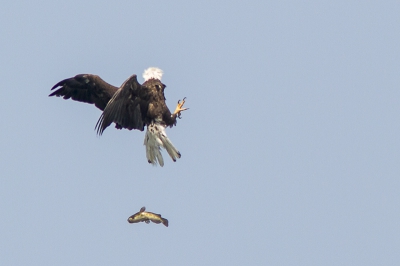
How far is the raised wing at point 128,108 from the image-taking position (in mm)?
13628

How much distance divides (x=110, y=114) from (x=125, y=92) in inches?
21.4

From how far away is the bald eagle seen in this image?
14.5 metres

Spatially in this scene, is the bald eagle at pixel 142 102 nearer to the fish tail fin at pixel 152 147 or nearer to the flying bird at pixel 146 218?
the fish tail fin at pixel 152 147

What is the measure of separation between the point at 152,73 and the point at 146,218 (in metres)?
3.30

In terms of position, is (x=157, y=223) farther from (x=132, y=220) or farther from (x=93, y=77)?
(x=93, y=77)

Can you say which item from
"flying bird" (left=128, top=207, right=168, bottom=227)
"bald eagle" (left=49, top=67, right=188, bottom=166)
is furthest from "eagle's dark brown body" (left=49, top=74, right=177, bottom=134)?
"flying bird" (left=128, top=207, right=168, bottom=227)

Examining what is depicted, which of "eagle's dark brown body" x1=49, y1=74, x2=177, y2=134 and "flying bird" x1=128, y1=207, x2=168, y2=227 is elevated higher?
"eagle's dark brown body" x1=49, y1=74, x2=177, y2=134

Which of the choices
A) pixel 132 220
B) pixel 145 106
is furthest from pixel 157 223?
pixel 145 106

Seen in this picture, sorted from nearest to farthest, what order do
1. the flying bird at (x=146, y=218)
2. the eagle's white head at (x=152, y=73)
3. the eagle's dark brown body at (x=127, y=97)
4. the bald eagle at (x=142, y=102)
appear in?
1. the flying bird at (x=146, y=218)
2. the eagle's dark brown body at (x=127, y=97)
3. the bald eagle at (x=142, y=102)
4. the eagle's white head at (x=152, y=73)

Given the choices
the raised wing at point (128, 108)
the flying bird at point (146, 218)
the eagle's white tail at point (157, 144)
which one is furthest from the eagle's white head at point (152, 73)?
the flying bird at point (146, 218)

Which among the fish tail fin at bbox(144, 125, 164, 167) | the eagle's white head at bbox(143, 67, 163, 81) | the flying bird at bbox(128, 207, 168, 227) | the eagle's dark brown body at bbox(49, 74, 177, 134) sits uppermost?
the eagle's white head at bbox(143, 67, 163, 81)

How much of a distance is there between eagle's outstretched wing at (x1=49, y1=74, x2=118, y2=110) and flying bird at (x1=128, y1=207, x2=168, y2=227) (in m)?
2.77

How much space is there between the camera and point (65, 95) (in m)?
15.4

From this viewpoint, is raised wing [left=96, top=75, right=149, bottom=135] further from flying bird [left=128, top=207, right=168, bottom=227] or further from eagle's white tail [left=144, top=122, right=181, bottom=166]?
flying bird [left=128, top=207, right=168, bottom=227]
